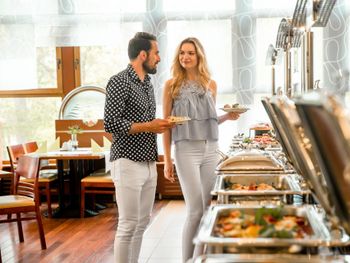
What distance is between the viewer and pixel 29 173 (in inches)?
171

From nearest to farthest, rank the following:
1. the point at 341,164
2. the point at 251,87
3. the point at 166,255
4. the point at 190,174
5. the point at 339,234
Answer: the point at 341,164 < the point at 339,234 < the point at 190,174 < the point at 166,255 < the point at 251,87

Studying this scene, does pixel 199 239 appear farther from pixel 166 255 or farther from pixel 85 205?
pixel 85 205

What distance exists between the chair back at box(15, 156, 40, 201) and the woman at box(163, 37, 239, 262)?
1514 millimetres

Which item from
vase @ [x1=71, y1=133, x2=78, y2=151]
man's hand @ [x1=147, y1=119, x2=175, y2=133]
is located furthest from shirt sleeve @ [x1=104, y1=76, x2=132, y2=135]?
vase @ [x1=71, y1=133, x2=78, y2=151]

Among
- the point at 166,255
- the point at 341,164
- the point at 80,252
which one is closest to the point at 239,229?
the point at 341,164

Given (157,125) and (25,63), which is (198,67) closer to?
(157,125)

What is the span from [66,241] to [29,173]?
712 millimetres

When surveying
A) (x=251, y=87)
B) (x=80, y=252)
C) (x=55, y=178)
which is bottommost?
(x=80, y=252)

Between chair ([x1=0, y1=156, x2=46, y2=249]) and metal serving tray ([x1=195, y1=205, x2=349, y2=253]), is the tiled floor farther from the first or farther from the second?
metal serving tray ([x1=195, y1=205, x2=349, y2=253])

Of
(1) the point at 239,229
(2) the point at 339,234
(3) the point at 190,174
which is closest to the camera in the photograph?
(2) the point at 339,234

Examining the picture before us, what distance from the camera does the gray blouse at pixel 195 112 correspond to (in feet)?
10.1

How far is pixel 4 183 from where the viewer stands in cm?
672

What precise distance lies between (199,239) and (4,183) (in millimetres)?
5799

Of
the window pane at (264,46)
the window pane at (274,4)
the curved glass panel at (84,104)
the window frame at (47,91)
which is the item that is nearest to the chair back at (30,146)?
the curved glass panel at (84,104)
